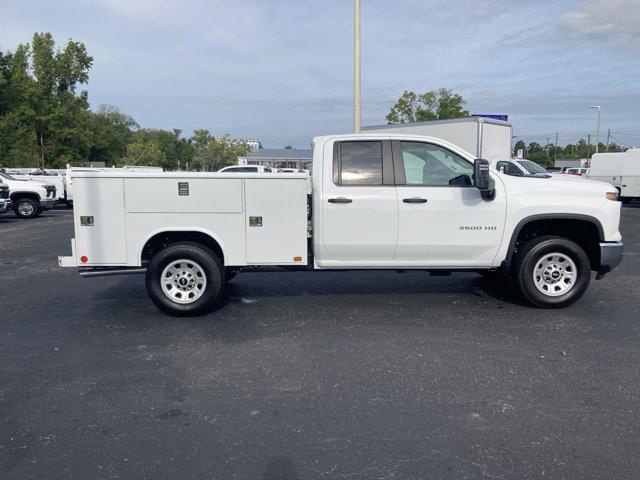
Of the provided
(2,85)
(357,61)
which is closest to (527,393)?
(357,61)

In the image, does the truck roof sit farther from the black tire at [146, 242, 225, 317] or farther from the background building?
the background building

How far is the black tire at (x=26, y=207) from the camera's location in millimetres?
19422

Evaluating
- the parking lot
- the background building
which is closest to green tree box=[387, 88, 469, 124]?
the parking lot

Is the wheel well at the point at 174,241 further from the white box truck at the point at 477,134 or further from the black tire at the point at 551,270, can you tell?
the white box truck at the point at 477,134

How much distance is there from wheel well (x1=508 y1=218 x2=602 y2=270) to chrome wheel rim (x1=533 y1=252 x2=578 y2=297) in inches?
13.4

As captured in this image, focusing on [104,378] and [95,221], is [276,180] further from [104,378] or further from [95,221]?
[104,378]

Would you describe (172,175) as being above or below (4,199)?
above

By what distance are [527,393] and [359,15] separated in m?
11.2

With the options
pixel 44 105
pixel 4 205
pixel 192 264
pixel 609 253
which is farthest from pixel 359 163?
pixel 44 105

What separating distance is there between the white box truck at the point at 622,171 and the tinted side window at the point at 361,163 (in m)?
22.8

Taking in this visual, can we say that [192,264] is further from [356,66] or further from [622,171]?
[622,171]

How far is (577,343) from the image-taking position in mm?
5395

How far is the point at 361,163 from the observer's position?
6.39 meters

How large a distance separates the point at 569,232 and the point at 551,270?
24.1 inches
